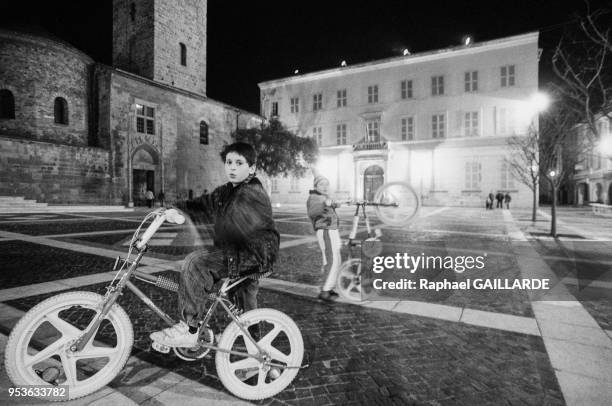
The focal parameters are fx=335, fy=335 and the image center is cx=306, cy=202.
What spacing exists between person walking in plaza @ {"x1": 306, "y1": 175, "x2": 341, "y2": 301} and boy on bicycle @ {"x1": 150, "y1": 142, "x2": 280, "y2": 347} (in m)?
2.17

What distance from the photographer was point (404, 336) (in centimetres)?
350

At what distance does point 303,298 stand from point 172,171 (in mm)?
25758

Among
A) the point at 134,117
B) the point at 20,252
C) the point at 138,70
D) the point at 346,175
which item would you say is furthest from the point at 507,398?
the point at 138,70

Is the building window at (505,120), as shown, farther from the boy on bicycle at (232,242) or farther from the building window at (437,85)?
the boy on bicycle at (232,242)

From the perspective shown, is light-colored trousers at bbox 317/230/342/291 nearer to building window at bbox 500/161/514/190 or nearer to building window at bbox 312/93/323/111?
building window at bbox 500/161/514/190

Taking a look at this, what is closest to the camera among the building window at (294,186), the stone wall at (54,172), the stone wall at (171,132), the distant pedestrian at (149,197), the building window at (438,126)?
the stone wall at (54,172)

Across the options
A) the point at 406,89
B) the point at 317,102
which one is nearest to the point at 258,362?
the point at 406,89

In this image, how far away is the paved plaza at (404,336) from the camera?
248 cm

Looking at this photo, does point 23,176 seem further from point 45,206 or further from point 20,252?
point 20,252

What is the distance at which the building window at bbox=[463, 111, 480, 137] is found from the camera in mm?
29623

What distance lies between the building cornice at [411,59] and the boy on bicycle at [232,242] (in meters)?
33.2

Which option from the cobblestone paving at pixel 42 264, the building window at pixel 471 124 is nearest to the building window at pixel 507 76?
the building window at pixel 471 124

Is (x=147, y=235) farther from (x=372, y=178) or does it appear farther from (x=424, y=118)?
(x=424, y=118)

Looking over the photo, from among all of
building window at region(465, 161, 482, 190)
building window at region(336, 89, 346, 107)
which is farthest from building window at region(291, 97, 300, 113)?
building window at region(465, 161, 482, 190)
